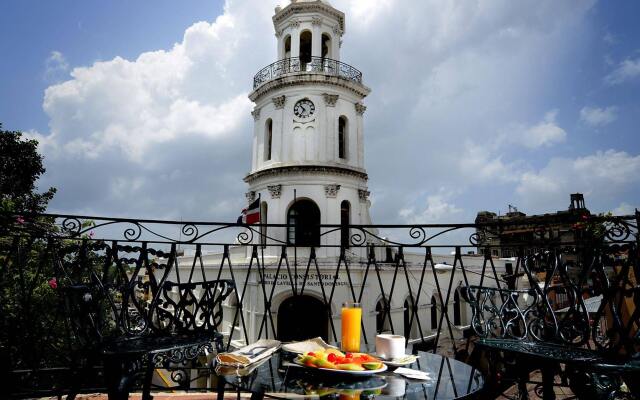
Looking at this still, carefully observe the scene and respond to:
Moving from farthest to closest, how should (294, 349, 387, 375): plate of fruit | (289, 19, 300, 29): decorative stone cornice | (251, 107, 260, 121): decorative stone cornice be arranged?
(251, 107, 260, 121): decorative stone cornice → (289, 19, 300, 29): decorative stone cornice → (294, 349, 387, 375): plate of fruit

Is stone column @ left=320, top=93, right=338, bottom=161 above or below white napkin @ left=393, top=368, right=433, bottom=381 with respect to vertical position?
above

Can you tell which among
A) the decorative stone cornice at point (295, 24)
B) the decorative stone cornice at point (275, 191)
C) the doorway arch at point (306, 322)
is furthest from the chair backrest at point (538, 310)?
the decorative stone cornice at point (295, 24)

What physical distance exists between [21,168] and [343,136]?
16305mm

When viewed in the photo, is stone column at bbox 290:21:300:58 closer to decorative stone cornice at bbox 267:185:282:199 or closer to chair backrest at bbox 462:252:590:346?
decorative stone cornice at bbox 267:185:282:199

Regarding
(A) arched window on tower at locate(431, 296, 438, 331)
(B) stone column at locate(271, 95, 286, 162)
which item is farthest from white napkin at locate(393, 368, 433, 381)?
(A) arched window on tower at locate(431, 296, 438, 331)

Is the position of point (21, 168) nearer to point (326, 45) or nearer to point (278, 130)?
point (278, 130)

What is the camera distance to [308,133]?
65.8ft

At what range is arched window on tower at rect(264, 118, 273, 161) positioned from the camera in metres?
21.2

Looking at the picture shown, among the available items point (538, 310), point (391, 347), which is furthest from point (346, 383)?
point (538, 310)

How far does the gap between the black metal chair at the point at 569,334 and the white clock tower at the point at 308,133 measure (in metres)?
15.1

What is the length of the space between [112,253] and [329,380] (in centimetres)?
277

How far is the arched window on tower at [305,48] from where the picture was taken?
21.9 meters

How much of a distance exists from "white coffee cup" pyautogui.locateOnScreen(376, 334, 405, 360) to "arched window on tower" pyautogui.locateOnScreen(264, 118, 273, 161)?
63.3 feet

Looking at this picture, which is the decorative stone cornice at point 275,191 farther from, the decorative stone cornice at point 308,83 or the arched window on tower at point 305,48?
the arched window on tower at point 305,48
